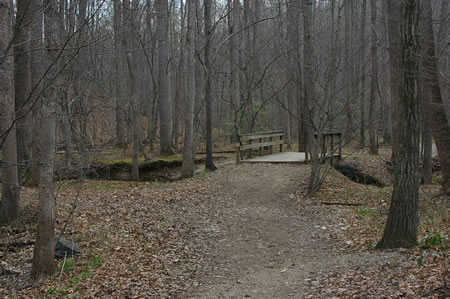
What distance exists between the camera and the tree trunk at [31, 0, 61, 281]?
6.42 meters

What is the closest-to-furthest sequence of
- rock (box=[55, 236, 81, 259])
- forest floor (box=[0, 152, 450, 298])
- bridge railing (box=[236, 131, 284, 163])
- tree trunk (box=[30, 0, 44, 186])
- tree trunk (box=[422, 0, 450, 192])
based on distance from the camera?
tree trunk (box=[30, 0, 44, 186]) → forest floor (box=[0, 152, 450, 298]) → rock (box=[55, 236, 81, 259]) → tree trunk (box=[422, 0, 450, 192]) → bridge railing (box=[236, 131, 284, 163])

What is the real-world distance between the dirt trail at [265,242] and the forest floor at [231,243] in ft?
0.07

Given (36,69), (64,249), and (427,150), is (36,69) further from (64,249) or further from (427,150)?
(427,150)

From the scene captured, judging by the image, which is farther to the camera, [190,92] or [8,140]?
[190,92]

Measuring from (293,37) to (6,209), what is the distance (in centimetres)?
968

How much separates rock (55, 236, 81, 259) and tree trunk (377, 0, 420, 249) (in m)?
5.54

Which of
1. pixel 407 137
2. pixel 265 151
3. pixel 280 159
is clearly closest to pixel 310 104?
pixel 280 159

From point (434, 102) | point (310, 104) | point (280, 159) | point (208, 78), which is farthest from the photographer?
point (280, 159)

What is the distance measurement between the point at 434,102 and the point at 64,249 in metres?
9.47

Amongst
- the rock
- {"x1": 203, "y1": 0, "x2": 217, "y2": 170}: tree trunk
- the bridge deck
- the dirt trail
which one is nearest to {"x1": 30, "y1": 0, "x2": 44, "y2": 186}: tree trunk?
the rock

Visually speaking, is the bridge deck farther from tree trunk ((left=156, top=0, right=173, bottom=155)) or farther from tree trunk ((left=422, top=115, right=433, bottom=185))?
tree trunk ((left=156, top=0, right=173, bottom=155))

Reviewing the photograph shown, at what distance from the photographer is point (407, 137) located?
20.4 ft

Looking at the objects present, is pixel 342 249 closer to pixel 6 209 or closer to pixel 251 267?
pixel 251 267

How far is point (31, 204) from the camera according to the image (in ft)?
31.9
